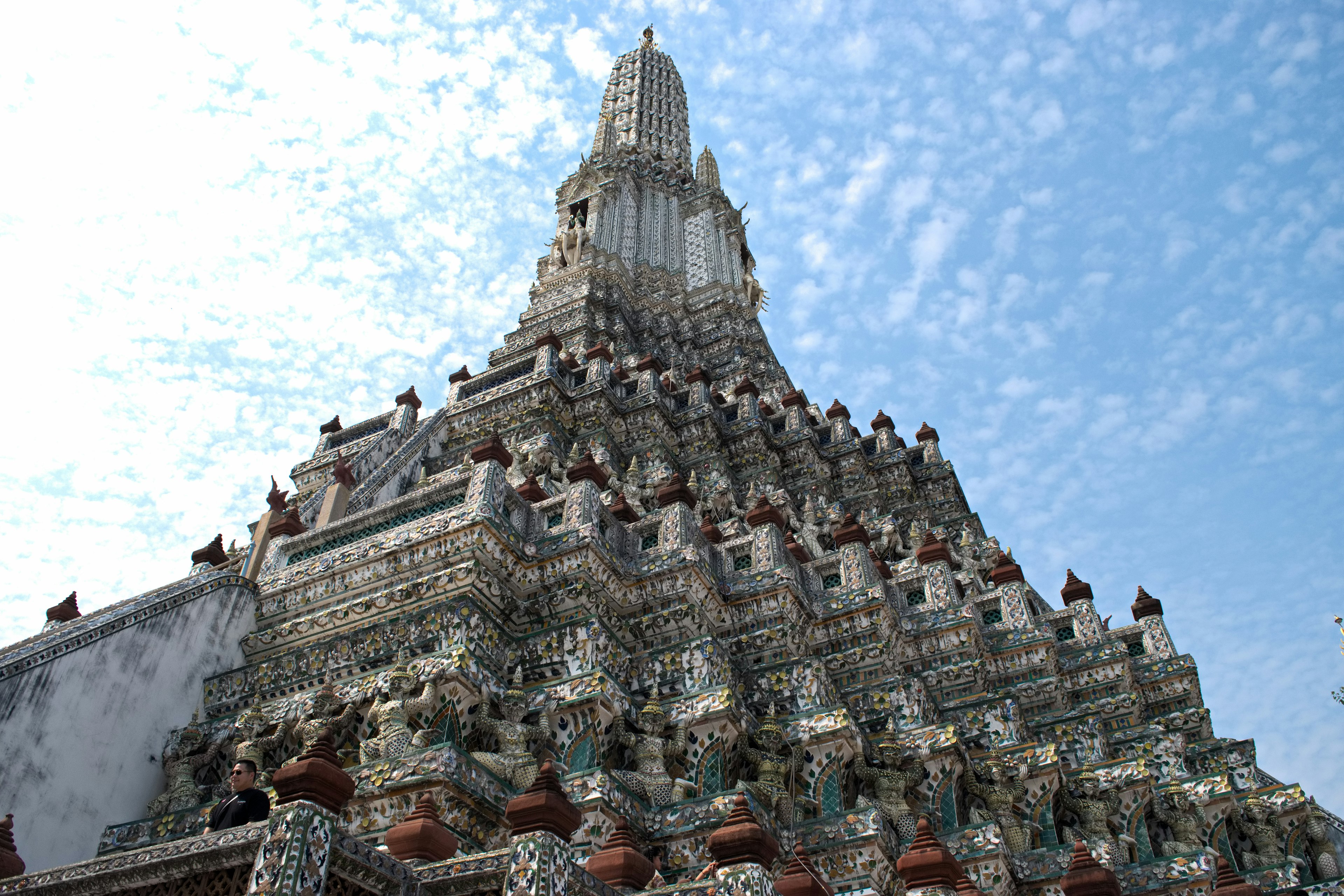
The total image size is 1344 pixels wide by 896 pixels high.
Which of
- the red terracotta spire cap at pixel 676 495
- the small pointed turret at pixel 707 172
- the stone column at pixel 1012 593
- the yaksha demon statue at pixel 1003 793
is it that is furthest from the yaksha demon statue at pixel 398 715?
the small pointed turret at pixel 707 172

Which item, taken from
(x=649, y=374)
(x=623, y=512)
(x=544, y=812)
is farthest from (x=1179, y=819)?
(x=649, y=374)

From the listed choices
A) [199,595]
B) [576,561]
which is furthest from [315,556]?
[576,561]

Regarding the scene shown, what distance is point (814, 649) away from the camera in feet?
45.6

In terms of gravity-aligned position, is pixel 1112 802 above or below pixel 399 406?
below

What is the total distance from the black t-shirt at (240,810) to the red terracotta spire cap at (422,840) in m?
0.82

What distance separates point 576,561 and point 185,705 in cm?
425

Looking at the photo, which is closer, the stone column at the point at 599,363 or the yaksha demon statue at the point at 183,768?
Answer: the yaksha demon statue at the point at 183,768

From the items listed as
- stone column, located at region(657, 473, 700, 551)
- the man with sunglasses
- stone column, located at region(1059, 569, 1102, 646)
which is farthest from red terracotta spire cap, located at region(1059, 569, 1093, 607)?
the man with sunglasses

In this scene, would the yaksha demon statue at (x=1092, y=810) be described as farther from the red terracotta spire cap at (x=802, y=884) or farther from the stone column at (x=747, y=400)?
the stone column at (x=747, y=400)

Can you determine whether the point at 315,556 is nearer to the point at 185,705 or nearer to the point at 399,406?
the point at 185,705

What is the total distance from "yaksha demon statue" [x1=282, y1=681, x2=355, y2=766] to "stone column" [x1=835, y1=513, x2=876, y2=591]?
22.3ft

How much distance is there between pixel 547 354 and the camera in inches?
848

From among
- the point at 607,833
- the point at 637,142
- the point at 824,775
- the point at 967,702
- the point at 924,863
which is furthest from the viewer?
the point at 637,142

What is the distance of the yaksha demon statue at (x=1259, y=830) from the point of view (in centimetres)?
1225
